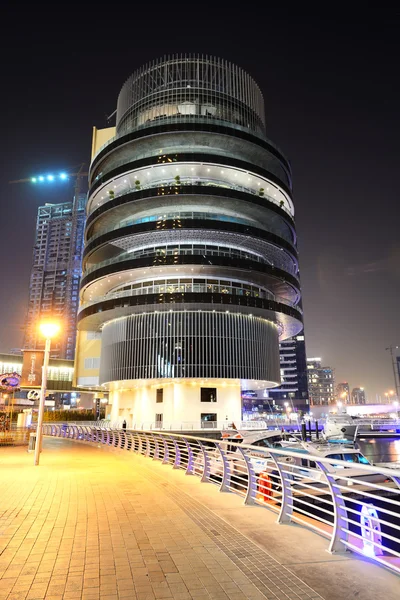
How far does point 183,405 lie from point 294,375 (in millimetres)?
144390

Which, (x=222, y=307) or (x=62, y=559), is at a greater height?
(x=222, y=307)

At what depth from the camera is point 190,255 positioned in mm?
46844

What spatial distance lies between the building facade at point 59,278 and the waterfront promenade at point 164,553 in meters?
181

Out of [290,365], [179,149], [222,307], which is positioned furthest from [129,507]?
[290,365]

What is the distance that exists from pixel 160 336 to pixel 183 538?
41.2 meters

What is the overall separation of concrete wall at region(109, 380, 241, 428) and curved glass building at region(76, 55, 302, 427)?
0.14 metres

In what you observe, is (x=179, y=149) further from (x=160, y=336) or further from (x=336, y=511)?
(x=336, y=511)

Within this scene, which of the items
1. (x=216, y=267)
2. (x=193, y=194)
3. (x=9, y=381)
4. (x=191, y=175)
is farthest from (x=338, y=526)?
(x=191, y=175)

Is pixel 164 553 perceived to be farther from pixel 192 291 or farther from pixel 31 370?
pixel 192 291

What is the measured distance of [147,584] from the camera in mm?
5516

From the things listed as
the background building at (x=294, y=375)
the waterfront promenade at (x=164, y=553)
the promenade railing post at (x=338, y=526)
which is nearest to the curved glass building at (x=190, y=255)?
the waterfront promenade at (x=164, y=553)

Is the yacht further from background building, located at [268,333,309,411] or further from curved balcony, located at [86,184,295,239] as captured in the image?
background building, located at [268,333,309,411]

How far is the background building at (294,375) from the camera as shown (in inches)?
7234

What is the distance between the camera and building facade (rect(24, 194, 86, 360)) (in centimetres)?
18488
